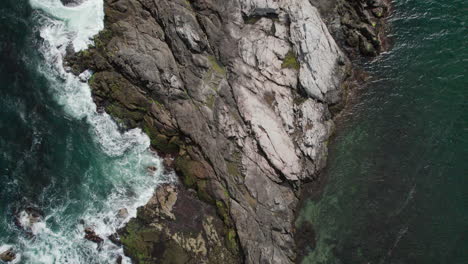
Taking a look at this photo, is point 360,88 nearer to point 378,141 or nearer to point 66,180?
point 378,141

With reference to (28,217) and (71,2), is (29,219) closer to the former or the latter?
(28,217)

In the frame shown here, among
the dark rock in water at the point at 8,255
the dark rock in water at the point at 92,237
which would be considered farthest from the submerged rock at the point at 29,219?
the dark rock in water at the point at 92,237

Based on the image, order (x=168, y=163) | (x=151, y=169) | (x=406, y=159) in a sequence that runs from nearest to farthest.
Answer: (x=406, y=159) < (x=151, y=169) < (x=168, y=163)

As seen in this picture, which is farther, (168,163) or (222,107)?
(168,163)

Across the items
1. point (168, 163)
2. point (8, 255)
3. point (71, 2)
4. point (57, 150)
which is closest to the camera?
point (8, 255)

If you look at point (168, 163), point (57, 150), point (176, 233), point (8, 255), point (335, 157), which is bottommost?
point (8, 255)

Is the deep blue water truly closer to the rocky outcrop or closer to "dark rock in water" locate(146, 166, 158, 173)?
"dark rock in water" locate(146, 166, 158, 173)


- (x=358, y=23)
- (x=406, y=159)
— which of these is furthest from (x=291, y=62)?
(x=406, y=159)
